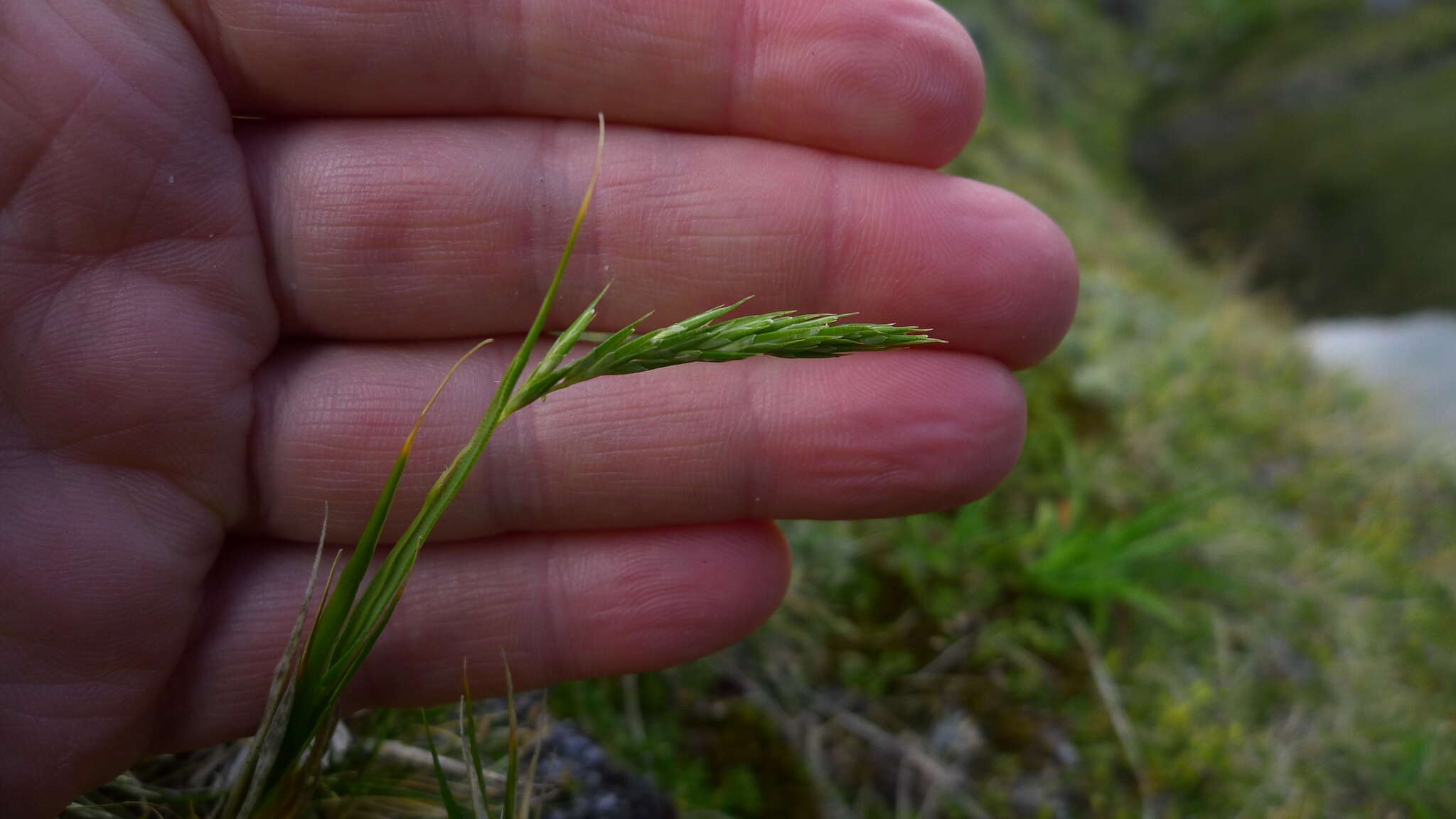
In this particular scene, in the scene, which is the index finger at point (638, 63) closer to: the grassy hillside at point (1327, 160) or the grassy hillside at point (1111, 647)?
the grassy hillside at point (1111, 647)

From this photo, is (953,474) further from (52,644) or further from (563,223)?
(52,644)

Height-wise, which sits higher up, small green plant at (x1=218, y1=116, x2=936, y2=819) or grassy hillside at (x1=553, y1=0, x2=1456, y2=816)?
small green plant at (x1=218, y1=116, x2=936, y2=819)

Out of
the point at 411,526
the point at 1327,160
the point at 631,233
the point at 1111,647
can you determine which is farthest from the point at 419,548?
the point at 1327,160

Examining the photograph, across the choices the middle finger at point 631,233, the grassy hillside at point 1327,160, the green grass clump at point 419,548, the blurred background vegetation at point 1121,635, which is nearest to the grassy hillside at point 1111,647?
the blurred background vegetation at point 1121,635

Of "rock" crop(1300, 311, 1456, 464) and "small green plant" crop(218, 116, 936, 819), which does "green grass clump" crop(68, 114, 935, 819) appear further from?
"rock" crop(1300, 311, 1456, 464)

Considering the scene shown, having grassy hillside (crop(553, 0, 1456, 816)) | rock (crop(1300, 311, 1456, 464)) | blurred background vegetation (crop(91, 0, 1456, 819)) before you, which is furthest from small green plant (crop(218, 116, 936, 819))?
rock (crop(1300, 311, 1456, 464))

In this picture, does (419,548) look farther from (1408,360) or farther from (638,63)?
(1408,360)

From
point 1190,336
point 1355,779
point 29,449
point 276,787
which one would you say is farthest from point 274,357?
point 1190,336
